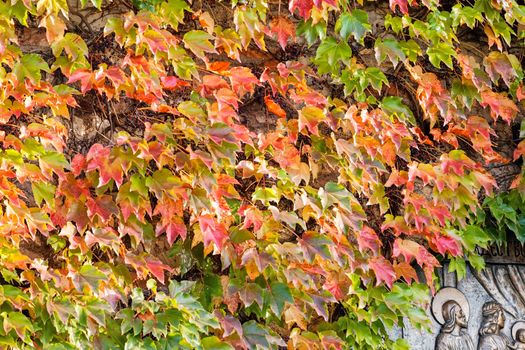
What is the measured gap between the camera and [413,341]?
3.33 metres

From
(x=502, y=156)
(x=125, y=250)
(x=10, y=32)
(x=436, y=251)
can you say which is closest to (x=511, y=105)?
(x=502, y=156)

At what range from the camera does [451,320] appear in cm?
336

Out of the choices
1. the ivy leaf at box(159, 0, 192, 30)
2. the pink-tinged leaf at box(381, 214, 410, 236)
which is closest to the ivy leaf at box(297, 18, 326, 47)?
the ivy leaf at box(159, 0, 192, 30)

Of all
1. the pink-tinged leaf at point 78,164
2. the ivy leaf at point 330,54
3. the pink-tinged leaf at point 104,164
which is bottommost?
the pink-tinged leaf at point 78,164

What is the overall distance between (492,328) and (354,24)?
1.35m

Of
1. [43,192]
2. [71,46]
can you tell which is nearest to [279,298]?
[43,192]

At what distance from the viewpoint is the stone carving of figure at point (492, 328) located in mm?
3410

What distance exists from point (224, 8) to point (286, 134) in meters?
0.51

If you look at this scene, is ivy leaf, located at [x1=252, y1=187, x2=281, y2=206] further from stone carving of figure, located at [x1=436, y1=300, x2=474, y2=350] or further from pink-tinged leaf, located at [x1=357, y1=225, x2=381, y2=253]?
stone carving of figure, located at [x1=436, y1=300, x2=474, y2=350]

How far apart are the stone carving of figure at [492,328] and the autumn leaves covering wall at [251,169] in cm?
23

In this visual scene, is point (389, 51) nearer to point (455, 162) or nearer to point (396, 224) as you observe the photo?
point (455, 162)

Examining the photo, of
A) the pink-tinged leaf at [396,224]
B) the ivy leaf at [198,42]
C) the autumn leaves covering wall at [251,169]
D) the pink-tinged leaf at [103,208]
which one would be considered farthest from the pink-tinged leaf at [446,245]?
the pink-tinged leaf at [103,208]

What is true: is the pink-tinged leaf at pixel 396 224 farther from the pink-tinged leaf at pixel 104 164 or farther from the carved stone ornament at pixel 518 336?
the pink-tinged leaf at pixel 104 164

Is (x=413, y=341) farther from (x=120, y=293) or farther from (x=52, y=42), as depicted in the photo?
(x=52, y=42)
